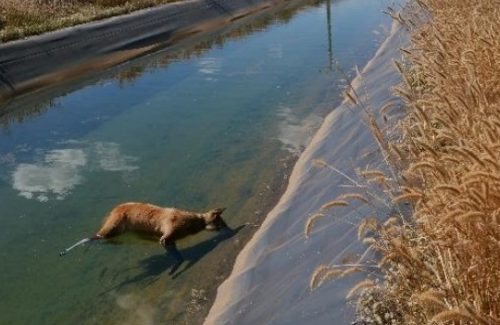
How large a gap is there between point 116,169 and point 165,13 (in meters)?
14.1

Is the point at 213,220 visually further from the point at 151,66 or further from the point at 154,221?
the point at 151,66

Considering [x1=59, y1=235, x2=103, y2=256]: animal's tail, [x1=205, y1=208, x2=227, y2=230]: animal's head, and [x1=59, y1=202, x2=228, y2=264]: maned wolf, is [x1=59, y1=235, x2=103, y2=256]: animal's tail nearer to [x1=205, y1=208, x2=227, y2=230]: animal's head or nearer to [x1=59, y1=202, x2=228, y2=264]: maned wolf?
[x1=59, y1=202, x2=228, y2=264]: maned wolf

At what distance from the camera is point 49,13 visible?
69.6 ft

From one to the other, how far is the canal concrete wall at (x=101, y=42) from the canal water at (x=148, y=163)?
677 millimetres

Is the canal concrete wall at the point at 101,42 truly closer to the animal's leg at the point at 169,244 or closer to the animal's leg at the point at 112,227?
the animal's leg at the point at 112,227

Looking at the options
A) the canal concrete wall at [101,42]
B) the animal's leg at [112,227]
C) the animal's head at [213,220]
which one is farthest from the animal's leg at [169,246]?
the canal concrete wall at [101,42]

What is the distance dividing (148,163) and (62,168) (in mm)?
1408

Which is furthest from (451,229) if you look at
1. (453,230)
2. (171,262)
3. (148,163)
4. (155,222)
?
(148,163)

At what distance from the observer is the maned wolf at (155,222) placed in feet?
23.3

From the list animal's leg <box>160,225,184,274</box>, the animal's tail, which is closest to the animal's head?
animal's leg <box>160,225,184,274</box>

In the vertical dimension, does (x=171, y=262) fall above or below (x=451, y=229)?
below

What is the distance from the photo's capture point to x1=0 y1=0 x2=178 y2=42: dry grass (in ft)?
57.6

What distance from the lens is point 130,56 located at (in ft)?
62.8

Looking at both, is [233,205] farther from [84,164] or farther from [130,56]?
[130,56]
